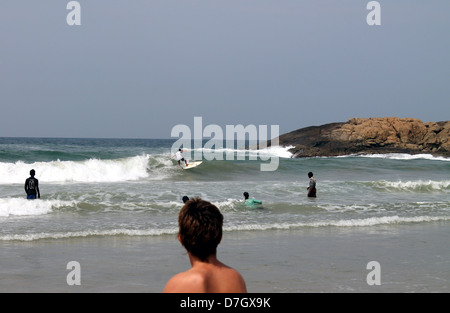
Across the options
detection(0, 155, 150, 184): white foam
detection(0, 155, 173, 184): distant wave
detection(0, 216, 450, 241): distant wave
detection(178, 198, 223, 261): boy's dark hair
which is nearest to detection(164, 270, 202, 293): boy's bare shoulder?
detection(178, 198, 223, 261): boy's dark hair

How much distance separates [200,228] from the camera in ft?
8.53

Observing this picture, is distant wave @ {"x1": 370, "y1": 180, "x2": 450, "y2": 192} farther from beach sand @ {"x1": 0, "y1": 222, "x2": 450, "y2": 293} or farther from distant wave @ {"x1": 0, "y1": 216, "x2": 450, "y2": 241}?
beach sand @ {"x1": 0, "y1": 222, "x2": 450, "y2": 293}

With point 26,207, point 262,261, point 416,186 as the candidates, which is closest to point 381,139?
point 416,186

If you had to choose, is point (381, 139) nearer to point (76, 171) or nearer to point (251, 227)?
point (76, 171)

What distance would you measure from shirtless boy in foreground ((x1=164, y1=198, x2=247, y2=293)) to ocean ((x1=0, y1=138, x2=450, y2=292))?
4.39 meters

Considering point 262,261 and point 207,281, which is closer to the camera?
point 207,281

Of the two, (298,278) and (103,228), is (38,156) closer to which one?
(103,228)

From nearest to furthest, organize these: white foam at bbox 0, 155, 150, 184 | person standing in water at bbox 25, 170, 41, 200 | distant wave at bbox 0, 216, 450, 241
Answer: distant wave at bbox 0, 216, 450, 241 < person standing in water at bbox 25, 170, 41, 200 < white foam at bbox 0, 155, 150, 184

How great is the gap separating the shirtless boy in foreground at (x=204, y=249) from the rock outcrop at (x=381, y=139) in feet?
149

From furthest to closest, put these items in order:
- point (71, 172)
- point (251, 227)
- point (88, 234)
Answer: point (71, 172)
point (251, 227)
point (88, 234)

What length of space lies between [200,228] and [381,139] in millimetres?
47375

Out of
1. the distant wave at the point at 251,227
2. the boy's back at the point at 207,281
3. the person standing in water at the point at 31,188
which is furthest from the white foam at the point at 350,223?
the boy's back at the point at 207,281

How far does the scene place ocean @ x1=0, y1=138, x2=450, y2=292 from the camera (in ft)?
24.2
